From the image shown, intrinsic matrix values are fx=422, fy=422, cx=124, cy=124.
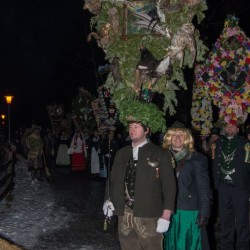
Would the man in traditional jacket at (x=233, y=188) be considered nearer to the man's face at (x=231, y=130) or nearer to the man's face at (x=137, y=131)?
the man's face at (x=231, y=130)

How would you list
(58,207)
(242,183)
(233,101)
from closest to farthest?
(242,183)
(233,101)
(58,207)

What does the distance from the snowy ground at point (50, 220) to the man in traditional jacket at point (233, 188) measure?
1.75 meters

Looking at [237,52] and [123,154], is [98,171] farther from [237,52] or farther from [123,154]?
[123,154]

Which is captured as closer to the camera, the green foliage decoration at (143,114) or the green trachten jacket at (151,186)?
the green trachten jacket at (151,186)

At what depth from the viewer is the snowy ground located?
6.61 m

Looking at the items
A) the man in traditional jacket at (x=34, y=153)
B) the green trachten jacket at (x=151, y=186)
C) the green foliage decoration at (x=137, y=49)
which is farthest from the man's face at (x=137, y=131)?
the man in traditional jacket at (x=34, y=153)

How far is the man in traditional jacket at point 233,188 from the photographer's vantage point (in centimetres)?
573

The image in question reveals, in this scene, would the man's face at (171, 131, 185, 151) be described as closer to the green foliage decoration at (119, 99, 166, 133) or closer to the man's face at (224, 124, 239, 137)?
the green foliage decoration at (119, 99, 166, 133)

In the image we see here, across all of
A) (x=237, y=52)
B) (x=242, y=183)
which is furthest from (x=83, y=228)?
(x=237, y=52)

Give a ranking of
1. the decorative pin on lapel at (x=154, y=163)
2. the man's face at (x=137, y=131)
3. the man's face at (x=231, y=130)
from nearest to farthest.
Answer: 1. the decorative pin on lapel at (x=154, y=163)
2. the man's face at (x=137, y=131)
3. the man's face at (x=231, y=130)

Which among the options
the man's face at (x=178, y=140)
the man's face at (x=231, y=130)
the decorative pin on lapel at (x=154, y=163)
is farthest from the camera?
the man's face at (x=231, y=130)

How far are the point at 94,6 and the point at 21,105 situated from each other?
76125 mm

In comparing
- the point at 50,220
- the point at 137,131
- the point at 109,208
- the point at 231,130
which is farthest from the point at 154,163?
the point at 50,220

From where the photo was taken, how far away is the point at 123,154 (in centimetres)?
454
